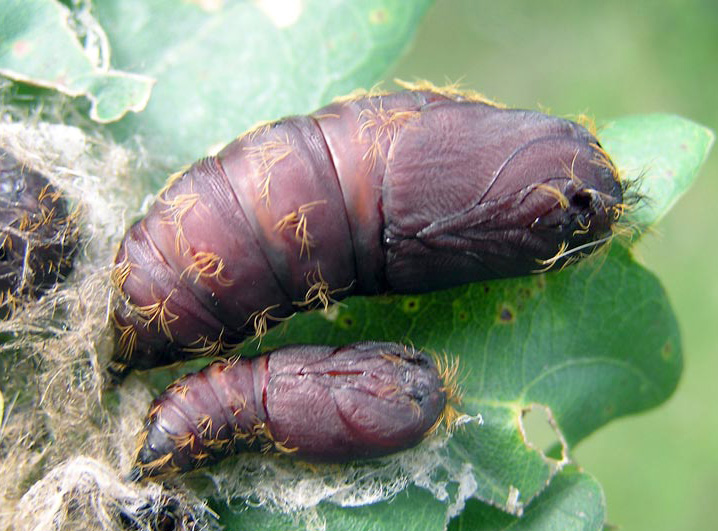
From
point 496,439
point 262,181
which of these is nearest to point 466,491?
point 496,439

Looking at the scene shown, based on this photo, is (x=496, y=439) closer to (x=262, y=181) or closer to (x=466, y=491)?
(x=466, y=491)

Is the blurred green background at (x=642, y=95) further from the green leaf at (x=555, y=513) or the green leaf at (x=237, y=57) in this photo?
the green leaf at (x=555, y=513)

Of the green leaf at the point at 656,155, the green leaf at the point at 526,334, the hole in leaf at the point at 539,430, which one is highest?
the green leaf at the point at 656,155

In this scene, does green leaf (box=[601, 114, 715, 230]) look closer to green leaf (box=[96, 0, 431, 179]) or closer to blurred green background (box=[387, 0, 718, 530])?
green leaf (box=[96, 0, 431, 179])

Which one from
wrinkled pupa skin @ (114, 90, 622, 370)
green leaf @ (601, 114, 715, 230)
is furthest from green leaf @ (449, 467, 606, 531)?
green leaf @ (601, 114, 715, 230)

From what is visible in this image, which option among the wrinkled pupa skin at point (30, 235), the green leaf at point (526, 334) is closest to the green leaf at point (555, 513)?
the green leaf at point (526, 334)
